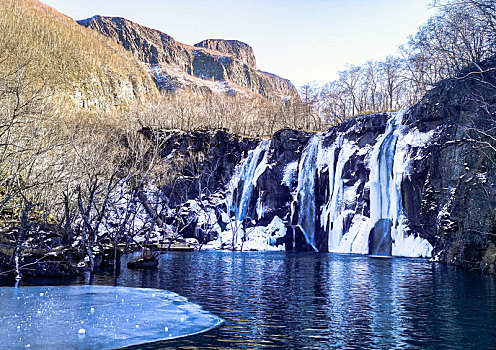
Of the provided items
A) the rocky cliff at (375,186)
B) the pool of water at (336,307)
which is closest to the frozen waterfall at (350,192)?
the rocky cliff at (375,186)

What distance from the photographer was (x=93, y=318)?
30.2ft

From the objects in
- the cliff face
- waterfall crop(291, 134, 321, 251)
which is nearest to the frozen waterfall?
waterfall crop(291, 134, 321, 251)

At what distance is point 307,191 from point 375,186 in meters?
9.60

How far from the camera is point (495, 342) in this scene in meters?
7.77

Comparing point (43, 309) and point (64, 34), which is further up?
point (64, 34)

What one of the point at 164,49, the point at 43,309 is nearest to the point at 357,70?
the point at 43,309

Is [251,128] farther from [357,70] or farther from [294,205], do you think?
[294,205]

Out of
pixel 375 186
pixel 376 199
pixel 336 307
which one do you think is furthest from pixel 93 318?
pixel 375 186

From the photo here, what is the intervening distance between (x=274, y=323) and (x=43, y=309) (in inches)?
220

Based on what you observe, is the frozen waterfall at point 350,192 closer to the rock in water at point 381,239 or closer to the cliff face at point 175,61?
the rock in water at point 381,239

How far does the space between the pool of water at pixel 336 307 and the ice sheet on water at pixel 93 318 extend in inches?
25.8

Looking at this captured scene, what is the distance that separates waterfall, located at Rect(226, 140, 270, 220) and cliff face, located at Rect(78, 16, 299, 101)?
93.6 metres

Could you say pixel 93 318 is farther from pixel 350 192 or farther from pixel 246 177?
pixel 246 177

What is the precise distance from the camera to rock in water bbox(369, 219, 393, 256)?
112ft
